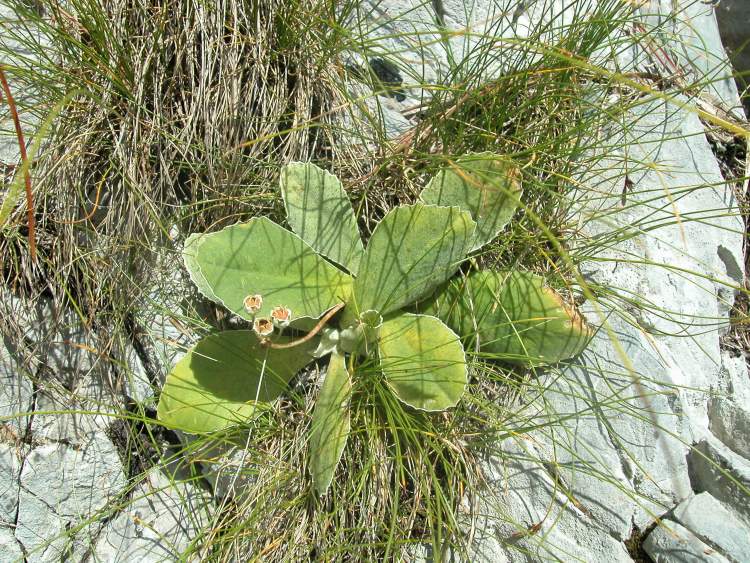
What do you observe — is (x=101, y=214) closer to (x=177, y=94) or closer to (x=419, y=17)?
(x=177, y=94)

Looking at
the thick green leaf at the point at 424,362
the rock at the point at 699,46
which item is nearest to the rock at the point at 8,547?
the thick green leaf at the point at 424,362

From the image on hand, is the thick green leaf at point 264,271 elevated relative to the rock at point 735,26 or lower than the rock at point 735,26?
lower

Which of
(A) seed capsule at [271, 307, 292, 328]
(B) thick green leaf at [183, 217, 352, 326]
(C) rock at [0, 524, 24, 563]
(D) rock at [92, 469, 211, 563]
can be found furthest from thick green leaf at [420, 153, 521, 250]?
(C) rock at [0, 524, 24, 563]

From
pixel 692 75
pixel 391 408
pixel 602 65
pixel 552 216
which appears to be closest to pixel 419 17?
pixel 602 65

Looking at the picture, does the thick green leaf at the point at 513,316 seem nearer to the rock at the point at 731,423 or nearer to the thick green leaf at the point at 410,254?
the thick green leaf at the point at 410,254

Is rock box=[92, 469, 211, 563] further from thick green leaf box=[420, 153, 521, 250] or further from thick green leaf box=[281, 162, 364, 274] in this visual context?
thick green leaf box=[420, 153, 521, 250]

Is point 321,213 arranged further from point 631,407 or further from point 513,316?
point 631,407
